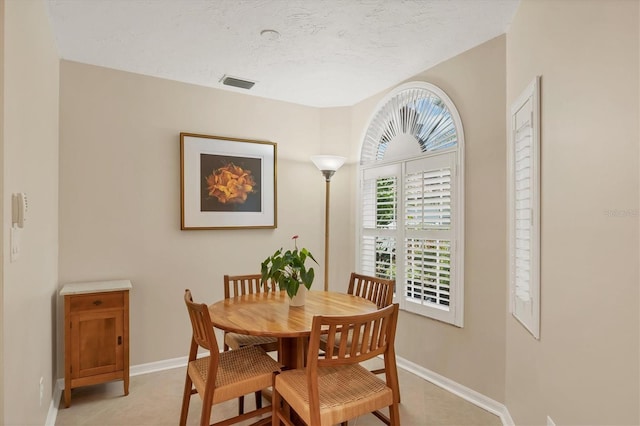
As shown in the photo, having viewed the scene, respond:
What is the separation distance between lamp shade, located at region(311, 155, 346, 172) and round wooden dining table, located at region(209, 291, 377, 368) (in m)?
1.43

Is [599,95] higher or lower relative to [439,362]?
higher

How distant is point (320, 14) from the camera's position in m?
2.35

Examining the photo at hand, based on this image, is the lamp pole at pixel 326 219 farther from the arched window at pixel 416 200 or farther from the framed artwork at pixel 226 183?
the framed artwork at pixel 226 183

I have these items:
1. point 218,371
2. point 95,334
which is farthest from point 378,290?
point 95,334

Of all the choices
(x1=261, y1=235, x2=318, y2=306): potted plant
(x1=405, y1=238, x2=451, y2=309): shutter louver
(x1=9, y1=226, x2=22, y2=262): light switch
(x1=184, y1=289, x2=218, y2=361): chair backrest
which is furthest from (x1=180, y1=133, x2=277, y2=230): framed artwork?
(x1=9, y1=226, x2=22, y2=262): light switch

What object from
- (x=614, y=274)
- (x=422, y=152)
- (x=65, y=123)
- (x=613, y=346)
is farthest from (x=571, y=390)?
(x=65, y=123)

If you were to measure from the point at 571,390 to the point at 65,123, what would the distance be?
12.0 feet

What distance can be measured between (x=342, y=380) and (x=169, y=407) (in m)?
1.46

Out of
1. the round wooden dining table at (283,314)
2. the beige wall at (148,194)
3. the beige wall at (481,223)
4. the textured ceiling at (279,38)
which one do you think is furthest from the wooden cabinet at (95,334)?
the beige wall at (481,223)

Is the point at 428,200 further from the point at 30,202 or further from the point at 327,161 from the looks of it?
the point at 30,202

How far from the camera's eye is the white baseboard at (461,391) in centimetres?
253

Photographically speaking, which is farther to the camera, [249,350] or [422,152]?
[422,152]

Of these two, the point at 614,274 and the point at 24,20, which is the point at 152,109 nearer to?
the point at 24,20

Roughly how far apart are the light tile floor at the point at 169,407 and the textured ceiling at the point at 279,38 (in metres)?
2.58
